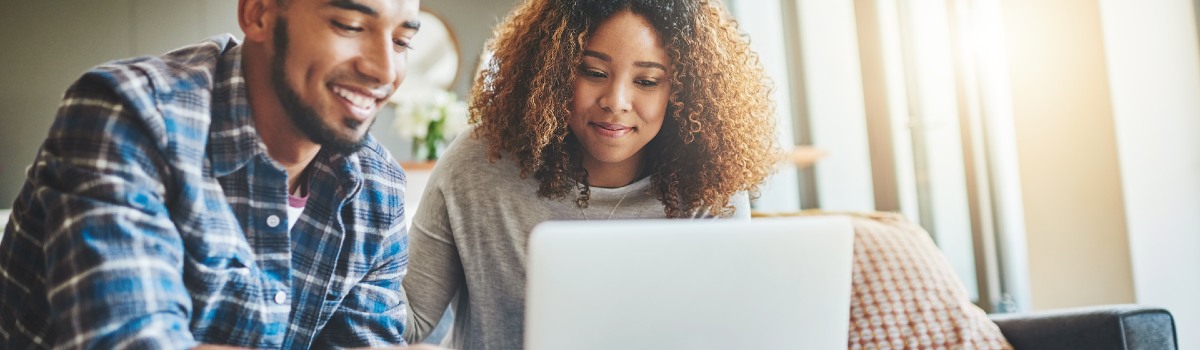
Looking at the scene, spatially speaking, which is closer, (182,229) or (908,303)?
(182,229)

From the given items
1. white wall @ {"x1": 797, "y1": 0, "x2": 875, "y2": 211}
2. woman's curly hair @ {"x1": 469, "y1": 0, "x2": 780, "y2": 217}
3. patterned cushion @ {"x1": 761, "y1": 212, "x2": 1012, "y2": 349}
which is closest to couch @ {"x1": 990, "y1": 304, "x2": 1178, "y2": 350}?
patterned cushion @ {"x1": 761, "y1": 212, "x2": 1012, "y2": 349}

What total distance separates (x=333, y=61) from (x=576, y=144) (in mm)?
448

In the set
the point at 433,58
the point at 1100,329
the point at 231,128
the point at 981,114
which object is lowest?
the point at 1100,329

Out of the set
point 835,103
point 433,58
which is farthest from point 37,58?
point 835,103

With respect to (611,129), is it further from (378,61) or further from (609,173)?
(378,61)

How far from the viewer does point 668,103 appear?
1.17 meters

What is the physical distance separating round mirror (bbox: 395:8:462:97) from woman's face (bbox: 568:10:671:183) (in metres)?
2.41

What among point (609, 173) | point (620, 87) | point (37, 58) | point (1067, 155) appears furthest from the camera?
point (37, 58)

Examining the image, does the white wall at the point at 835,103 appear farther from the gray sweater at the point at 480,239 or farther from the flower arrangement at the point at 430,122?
the gray sweater at the point at 480,239

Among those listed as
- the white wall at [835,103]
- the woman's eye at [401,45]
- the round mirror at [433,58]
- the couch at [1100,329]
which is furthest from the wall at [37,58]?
the couch at [1100,329]

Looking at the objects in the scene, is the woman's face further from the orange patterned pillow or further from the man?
the orange patterned pillow

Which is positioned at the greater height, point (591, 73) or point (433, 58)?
point (433, 58)

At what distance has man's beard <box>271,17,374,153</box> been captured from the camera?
2.65ft

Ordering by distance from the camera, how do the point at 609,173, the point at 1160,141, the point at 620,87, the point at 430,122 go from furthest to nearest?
the point at 430,122
the point at 1160,141
the point at 609,173
the point at 620,87
